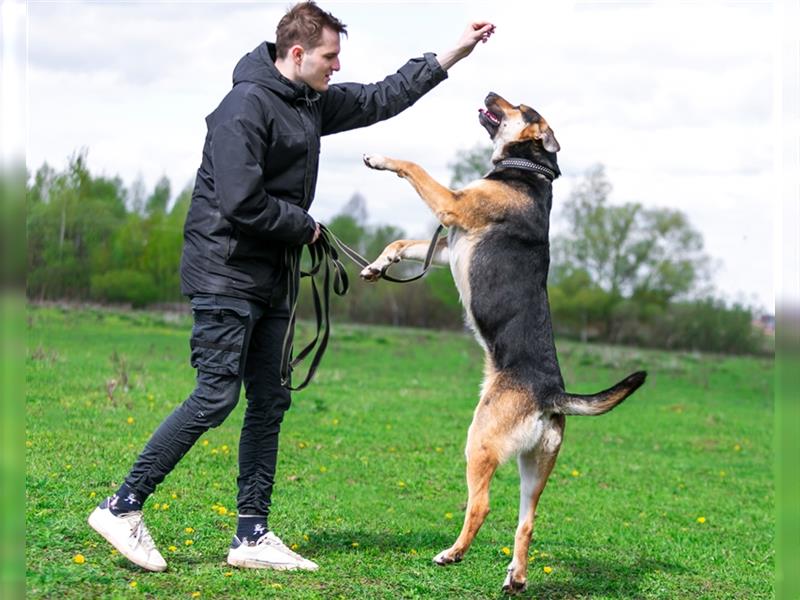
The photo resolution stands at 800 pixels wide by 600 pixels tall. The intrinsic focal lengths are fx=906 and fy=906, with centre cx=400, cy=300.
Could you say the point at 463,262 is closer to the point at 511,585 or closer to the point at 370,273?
the point at 370,273

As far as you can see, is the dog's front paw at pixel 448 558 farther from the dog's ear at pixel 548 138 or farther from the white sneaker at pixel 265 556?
the dog's ear at pixel 548 138

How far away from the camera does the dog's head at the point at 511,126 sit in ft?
18.9

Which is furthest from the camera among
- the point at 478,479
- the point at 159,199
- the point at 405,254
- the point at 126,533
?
the point at 159,199

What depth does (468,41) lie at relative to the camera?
18.8 feet

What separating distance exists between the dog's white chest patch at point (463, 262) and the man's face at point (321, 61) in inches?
46.5

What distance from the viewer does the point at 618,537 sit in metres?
7.54

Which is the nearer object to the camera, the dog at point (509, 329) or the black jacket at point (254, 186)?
the black jacket at point (254, 186)

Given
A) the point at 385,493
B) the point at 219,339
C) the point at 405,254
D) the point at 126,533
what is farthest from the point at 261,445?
the point at 385,493

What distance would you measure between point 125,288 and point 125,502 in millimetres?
23696

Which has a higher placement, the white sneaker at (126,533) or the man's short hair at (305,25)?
the man's short hair at (305,25)

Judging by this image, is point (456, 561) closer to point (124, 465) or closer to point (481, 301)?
point (481, 301)

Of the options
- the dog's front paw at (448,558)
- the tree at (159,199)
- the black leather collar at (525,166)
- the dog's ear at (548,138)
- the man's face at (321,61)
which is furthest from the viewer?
the tree at (159,199)

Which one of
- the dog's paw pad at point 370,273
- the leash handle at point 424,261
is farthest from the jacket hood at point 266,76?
the dog's paw pad at point 370,273

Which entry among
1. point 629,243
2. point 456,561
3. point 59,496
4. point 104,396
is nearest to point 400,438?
point 104,396
